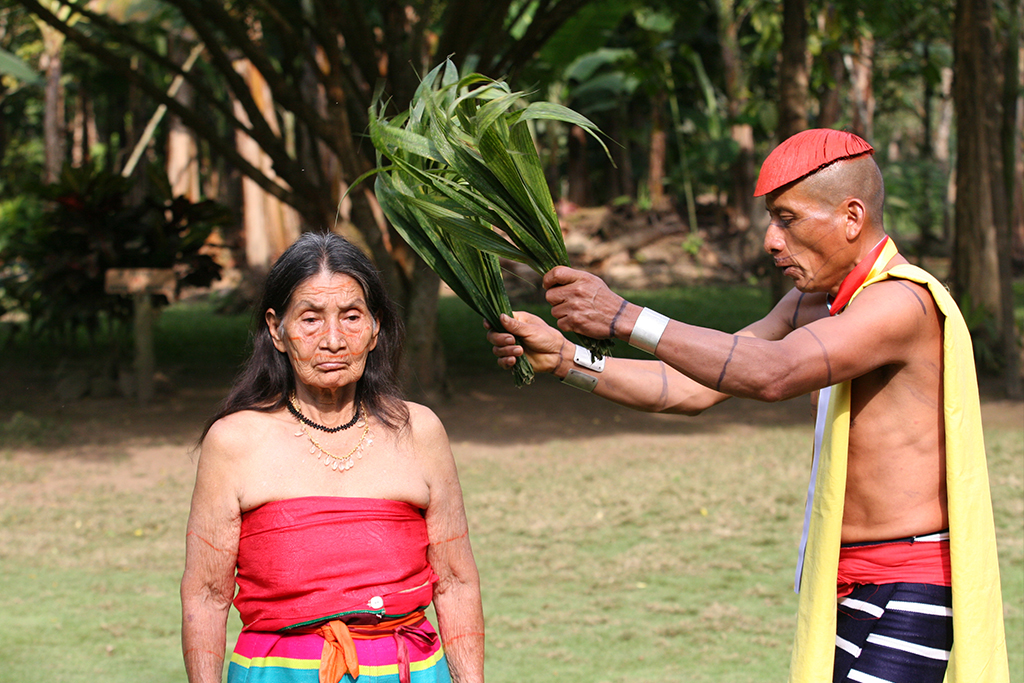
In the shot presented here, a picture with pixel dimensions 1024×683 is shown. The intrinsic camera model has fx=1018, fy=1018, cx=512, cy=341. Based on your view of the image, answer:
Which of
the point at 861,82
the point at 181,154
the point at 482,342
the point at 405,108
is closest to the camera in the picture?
the point at 405,108

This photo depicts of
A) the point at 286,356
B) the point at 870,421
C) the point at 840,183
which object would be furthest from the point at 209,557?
the point at 840,183

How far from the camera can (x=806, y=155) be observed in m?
2.65

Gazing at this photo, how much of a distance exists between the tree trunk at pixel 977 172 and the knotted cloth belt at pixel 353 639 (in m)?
10.7

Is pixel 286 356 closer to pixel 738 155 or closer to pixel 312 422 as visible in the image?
pixel 312 422

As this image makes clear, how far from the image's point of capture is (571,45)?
17.2m

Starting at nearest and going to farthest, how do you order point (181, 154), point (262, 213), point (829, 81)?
1. point (829, 81)
2. point (262, 213)
3. point (181, 154)

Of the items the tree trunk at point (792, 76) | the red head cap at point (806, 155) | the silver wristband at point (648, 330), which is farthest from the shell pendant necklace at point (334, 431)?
the tree trunk at point (792, 76)

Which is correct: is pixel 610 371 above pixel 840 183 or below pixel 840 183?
below

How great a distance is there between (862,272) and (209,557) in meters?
1.80

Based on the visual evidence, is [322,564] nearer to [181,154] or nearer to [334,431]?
[334,431]

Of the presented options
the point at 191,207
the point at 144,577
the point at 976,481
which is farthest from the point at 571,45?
the point at 976,481

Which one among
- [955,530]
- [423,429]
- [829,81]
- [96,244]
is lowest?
[955,530]

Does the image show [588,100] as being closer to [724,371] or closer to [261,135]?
[261,135]

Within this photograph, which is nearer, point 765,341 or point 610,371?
point 765,341
